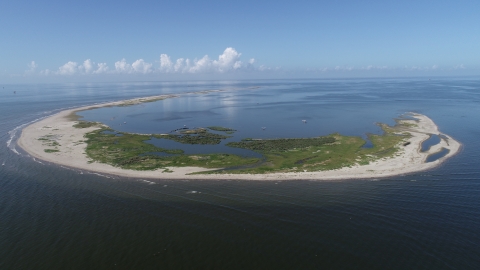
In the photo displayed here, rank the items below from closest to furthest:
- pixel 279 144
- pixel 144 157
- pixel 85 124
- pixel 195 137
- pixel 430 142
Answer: pixel 144 157
pixel 279 144
pixel 430 142
pixel 195 137
pixel 85 124

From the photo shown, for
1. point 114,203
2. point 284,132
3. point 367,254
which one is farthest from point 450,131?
point 114,203

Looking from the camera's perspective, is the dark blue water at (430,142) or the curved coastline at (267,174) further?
the dark blue water at (430,142)

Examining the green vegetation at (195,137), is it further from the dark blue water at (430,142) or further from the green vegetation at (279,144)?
the dark blue water at (430,142)

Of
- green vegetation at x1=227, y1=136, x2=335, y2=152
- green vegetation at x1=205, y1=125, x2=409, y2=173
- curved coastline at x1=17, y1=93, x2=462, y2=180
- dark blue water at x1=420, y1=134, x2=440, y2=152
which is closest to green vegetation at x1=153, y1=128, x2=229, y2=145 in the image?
green vegetation at x1=227, y1=136, x2=335, y2=152

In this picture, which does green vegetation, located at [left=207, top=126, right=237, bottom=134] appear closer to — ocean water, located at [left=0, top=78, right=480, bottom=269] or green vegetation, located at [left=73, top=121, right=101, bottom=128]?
ocean water, located at [left=0, top=78, right=480, bottom=269]

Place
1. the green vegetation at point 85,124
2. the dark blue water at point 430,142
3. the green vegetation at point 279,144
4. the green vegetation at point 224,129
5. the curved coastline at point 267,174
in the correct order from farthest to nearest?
1. the green vegetation at point 85,124
2. the green vegetation at point 224,129
3. the green vegetation at point 279,144
4. the dark blue water at point 430,142
5. the curved coastline at point 267,174

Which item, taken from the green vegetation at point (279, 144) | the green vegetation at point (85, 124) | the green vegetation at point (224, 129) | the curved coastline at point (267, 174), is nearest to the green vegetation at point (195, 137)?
the green vegetation at point (224, 129)

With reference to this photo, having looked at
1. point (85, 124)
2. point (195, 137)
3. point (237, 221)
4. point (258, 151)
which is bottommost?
point (237, 221)

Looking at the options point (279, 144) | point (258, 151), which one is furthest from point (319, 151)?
point (258, 151)

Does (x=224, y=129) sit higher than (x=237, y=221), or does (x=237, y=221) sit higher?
(x=224, y=129)

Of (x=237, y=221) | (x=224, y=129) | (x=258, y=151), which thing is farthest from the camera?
(x=224, y=129)

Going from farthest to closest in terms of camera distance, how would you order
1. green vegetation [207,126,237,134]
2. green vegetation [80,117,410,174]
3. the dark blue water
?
green vegetation [207,126,237,134], the dark blue water, green vegetation [80,117,410,174]

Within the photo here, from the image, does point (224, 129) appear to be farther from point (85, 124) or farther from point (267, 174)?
point (85, 124)
